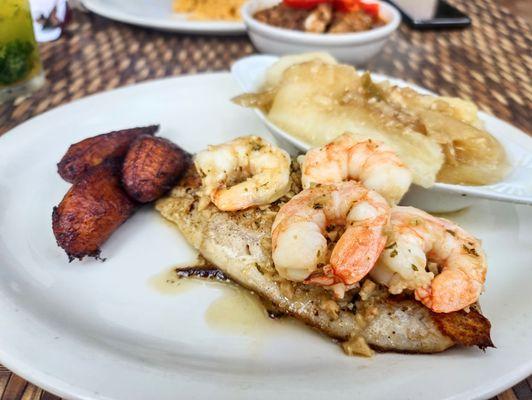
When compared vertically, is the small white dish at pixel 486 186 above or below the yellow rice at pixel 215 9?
above

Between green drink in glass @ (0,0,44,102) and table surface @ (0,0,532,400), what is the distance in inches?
2.4

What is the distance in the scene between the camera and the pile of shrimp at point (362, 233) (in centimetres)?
125

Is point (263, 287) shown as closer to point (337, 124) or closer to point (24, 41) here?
→ point (337, 124)

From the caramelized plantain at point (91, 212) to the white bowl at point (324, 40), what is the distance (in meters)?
1.24

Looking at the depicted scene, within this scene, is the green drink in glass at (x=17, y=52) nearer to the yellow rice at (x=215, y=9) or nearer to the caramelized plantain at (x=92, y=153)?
the caramelized plantain at (x=92, y=153)

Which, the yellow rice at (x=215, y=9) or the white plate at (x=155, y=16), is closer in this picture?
the white plate at (x=155, y=16)

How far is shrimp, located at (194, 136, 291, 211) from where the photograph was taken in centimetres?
155

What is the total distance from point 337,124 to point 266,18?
1.17 meters

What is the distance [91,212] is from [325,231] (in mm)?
706

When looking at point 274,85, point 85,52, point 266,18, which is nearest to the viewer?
point 274,85

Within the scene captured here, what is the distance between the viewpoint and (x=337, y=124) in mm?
1809

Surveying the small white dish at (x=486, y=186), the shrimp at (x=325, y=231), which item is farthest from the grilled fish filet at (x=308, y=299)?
the small white dish at (x=486, y=186)

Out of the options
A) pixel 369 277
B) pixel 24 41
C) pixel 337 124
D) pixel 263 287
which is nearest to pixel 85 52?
pixel 24 41

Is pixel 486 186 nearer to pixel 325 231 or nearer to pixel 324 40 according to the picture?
pixel 325 231
